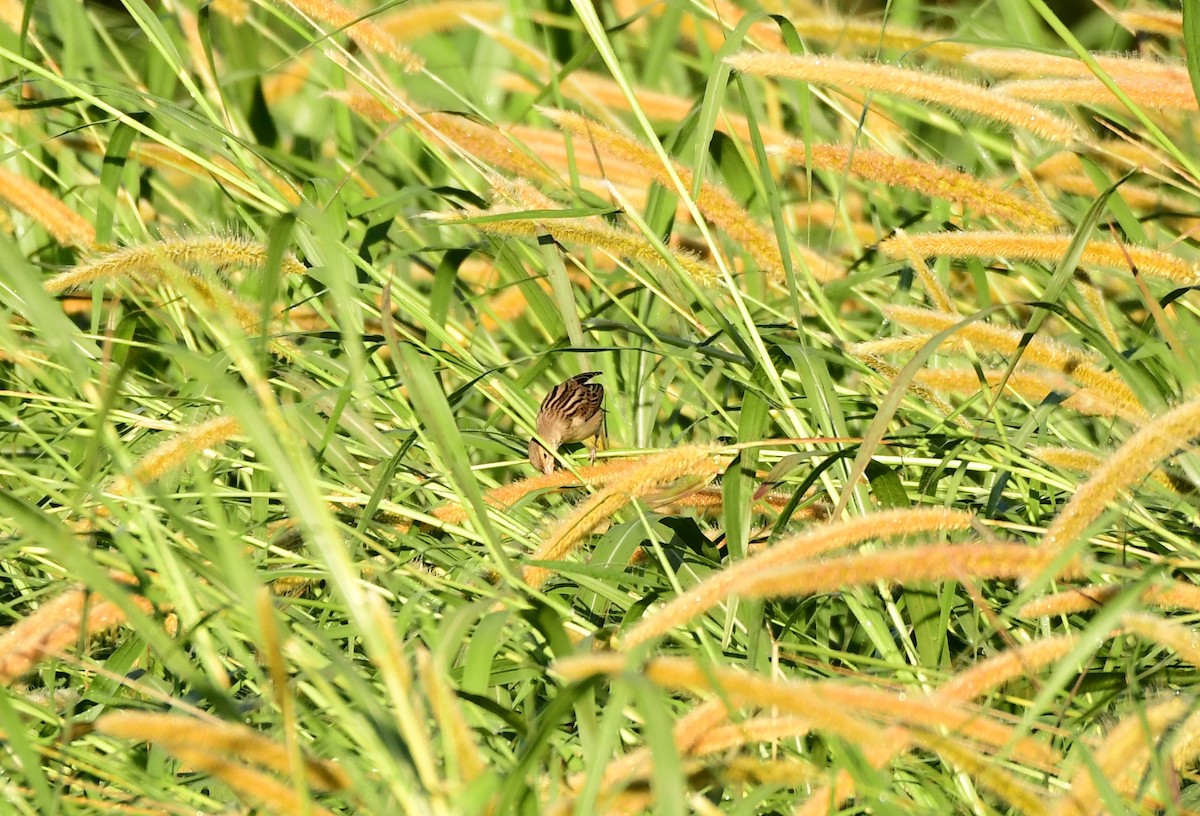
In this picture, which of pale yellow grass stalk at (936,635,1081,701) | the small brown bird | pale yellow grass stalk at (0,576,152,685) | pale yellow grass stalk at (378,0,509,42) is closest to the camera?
pale yellow grass stalk at (936,635,1081,701)

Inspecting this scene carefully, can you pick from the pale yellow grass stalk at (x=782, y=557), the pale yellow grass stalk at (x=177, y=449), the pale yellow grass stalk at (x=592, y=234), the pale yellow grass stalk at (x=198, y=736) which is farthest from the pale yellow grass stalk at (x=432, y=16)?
the pale yellow grass stalk at (x=198, y=736)

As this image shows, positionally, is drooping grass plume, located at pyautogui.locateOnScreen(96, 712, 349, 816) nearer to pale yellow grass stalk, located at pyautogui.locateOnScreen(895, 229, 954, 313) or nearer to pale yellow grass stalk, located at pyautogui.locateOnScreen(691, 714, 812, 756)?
pale yellow grass stalk, located at pyautogui.locateOnScreen(691, 714, 812, 756)

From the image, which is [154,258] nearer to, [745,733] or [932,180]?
[745,733]

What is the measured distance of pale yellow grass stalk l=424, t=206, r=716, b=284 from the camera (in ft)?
6.91

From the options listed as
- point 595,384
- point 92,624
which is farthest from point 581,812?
point 595,384

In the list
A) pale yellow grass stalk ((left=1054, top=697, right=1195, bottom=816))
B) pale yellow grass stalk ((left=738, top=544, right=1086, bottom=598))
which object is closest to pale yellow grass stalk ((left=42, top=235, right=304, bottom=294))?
pale yellow grass stalk ((left=738, top=544, right=1086, bottom=598))

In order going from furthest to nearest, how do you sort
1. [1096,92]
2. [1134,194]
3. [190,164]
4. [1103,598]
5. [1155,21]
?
[190,164], [1134,194], [1155,21], [1096,92], [1103,598]

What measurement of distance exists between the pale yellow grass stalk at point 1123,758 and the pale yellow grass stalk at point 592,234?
0.99 meters

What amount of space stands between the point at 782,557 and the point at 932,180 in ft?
3.30

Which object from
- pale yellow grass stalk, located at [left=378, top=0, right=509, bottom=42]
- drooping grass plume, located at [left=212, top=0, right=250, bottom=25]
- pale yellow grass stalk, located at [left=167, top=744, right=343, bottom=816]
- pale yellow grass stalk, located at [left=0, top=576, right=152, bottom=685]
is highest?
drooping grass plume, located at [left=212, top=0, right=250, bottom=25]

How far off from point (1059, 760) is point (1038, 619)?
650mm

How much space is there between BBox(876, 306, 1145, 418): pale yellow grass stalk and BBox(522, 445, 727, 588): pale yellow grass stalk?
397mm

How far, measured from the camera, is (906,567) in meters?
1.36

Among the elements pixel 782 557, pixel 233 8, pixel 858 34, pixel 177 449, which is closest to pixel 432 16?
pixel 233 8
